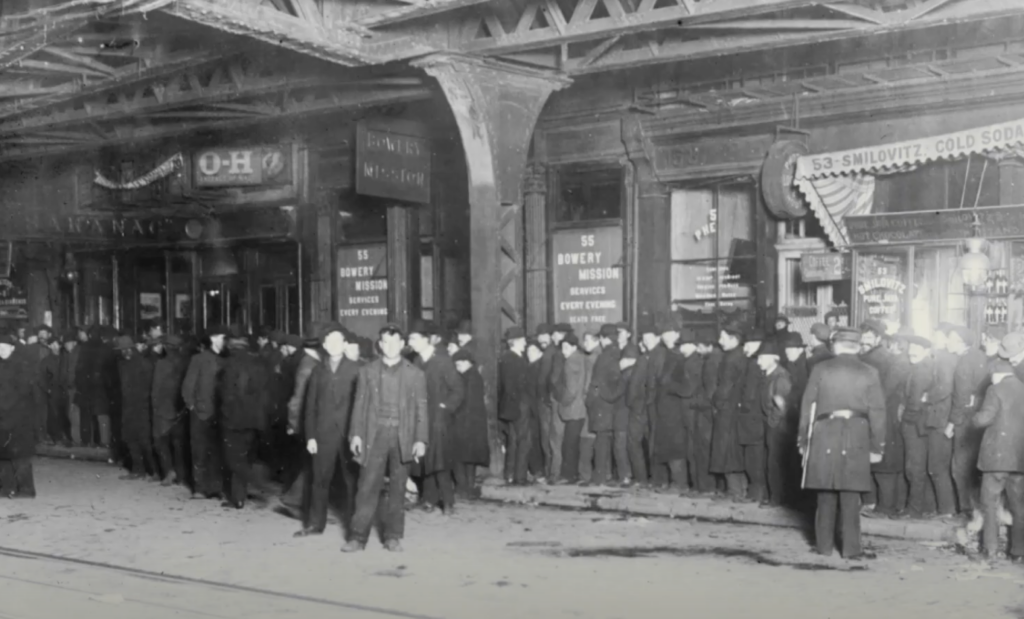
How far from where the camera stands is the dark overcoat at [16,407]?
14695 millimetres

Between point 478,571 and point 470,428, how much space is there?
422cm

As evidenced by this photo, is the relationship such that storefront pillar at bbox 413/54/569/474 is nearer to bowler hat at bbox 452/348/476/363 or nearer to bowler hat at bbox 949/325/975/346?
bowler hat at bbox 452/348/476/363

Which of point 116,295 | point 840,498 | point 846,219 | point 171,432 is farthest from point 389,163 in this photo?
point 116,295

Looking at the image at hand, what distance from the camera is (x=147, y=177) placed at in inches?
971

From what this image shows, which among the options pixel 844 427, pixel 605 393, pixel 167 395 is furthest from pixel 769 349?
pixel 167 395

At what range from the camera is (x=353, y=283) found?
2209cm

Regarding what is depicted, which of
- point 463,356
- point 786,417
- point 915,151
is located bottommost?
point 786,417

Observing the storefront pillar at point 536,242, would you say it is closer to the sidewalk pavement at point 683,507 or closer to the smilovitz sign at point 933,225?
the sidewalk pavement at point 683,507

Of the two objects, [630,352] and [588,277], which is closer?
[630,352]

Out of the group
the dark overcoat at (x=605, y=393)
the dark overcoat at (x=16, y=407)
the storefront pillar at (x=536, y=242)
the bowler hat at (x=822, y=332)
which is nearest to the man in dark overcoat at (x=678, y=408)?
the dark overcoat at (x=605, y=393)

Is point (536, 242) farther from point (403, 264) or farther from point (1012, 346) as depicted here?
point (1012, 346)

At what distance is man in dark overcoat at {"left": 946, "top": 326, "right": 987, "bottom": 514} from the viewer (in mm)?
11555

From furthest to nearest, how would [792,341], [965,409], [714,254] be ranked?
1. [714,254]
2. [792,341]
3. [965,409]

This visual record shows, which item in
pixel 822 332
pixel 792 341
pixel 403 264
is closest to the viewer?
pixel 822 332
